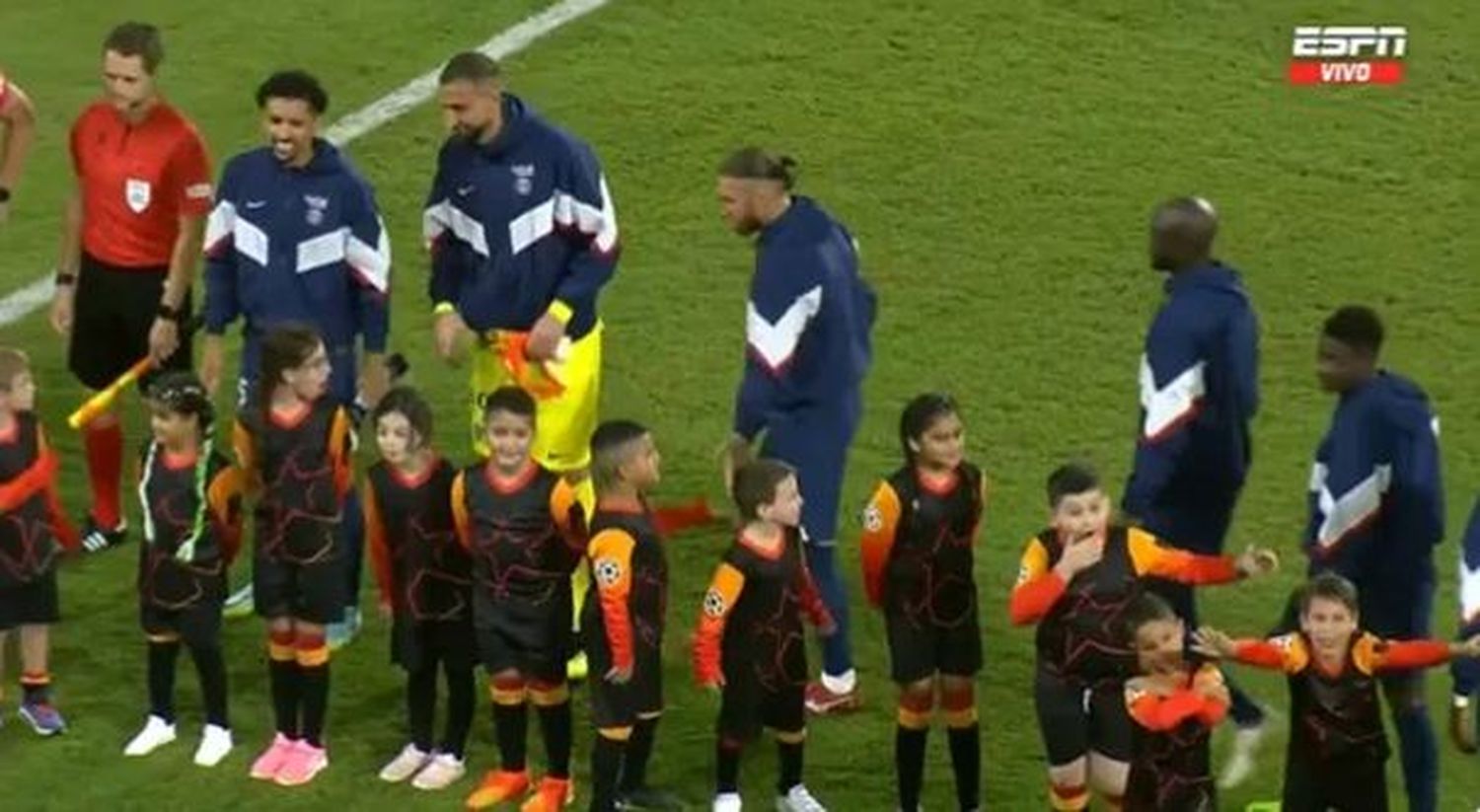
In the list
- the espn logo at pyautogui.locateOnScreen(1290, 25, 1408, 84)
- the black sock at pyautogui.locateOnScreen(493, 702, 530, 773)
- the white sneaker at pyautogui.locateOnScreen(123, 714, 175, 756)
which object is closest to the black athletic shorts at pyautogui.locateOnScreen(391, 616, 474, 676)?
the black sock at pyautogui.locateOnScreen(493, 702, 530, 773)

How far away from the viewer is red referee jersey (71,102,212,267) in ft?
37.4

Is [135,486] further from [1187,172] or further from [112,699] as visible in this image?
[1187,172]

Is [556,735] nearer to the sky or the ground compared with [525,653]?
nearer to the ground

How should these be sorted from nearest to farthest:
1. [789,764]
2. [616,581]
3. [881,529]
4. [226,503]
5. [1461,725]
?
[1461,725] → [616,581] → [881,529] → [789,764] → [226,503]

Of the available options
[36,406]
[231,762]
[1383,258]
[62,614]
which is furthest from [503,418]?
[1383,258]

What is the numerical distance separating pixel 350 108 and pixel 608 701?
21.5 feet

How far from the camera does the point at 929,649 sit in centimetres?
985

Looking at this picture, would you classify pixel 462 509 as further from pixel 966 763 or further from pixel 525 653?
pixel 966 763

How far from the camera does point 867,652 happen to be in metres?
11.3

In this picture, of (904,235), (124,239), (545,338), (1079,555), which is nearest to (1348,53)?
(904,235)

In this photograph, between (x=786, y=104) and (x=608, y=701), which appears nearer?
(x=608, y=701)

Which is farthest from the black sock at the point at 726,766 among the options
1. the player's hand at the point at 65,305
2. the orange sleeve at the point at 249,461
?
the player's hand at the point at 65,305

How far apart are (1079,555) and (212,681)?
2.88 m

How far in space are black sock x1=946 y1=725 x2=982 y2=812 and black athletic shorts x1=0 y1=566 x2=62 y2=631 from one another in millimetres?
2921
